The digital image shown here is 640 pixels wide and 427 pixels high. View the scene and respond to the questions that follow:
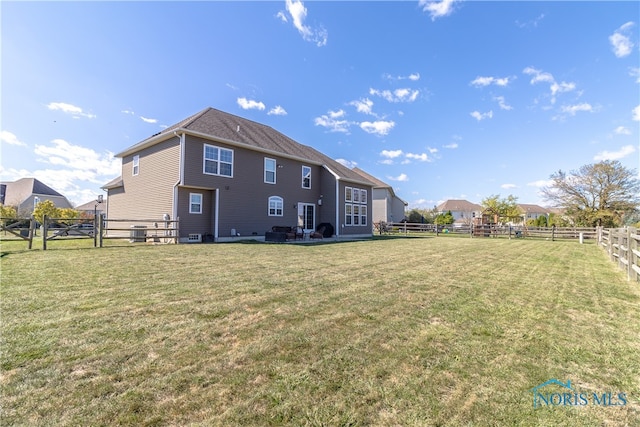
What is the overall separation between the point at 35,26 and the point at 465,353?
13.6 metres

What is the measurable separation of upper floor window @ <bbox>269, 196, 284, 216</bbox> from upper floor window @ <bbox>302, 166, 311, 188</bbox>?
2.40 m

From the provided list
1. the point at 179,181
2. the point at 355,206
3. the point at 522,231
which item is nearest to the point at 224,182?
the point at 179,181

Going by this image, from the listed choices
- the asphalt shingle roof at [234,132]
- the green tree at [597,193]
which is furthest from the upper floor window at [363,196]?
the green tree at [597,193]

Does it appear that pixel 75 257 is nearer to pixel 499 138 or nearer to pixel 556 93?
pixel 556 93

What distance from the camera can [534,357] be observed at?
2.55 metres

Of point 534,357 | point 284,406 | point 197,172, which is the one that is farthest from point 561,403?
point 197,172

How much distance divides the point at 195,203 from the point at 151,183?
2.90m

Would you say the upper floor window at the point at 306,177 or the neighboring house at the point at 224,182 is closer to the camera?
the neighboring house at the point at 224,182

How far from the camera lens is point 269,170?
16391 millimetres

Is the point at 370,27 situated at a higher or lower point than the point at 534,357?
higher

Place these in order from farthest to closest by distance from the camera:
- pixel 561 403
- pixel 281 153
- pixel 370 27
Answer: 1. pixel 281 153
2. pixel 370 27
3. pixel 561 403

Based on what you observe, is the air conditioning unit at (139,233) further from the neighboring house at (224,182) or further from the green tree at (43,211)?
the green tree at (43,211)

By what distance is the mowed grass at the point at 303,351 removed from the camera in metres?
1.75

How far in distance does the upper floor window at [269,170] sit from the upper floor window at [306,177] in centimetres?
251
